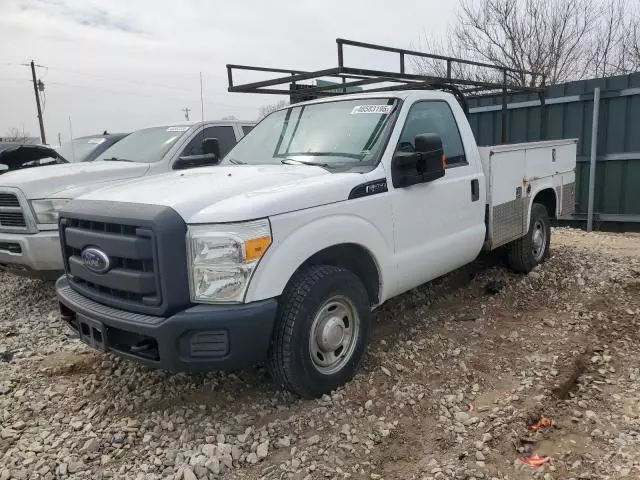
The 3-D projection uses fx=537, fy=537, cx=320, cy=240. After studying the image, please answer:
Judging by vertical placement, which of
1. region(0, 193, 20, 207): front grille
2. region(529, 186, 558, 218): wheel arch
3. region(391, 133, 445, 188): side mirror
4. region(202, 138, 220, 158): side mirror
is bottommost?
region(529, 186, 558, 218): wheel arch

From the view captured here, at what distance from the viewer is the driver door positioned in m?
4.01

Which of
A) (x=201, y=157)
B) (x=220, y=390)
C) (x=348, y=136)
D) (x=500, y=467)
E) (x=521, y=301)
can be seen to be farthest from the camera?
(x=201, y=157)

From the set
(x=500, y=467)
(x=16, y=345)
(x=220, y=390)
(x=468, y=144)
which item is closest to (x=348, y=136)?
(x=468, y=144)

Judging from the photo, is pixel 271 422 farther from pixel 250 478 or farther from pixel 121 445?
pixel 121 445

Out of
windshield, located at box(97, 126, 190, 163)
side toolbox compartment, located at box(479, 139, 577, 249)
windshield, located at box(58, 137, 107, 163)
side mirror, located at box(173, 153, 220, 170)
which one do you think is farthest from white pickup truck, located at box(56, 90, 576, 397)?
windshield, located at box(58, 137, 107, 163)

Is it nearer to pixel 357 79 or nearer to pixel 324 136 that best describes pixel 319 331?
pixel 324 136

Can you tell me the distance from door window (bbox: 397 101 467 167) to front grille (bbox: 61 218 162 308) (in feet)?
6.77

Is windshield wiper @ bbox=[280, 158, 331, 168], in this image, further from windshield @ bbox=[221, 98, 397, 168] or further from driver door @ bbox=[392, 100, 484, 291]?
driver door @ bbox=[392, 100, 484, 291]

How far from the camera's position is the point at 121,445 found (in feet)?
10.2

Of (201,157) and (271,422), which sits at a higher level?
(201,157)

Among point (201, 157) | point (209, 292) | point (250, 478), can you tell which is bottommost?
point (250, 478)

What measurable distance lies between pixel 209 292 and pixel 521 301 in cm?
364

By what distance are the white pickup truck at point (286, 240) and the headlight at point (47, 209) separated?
5.58ft

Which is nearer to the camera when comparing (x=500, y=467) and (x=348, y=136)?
(x=500, y=467)
